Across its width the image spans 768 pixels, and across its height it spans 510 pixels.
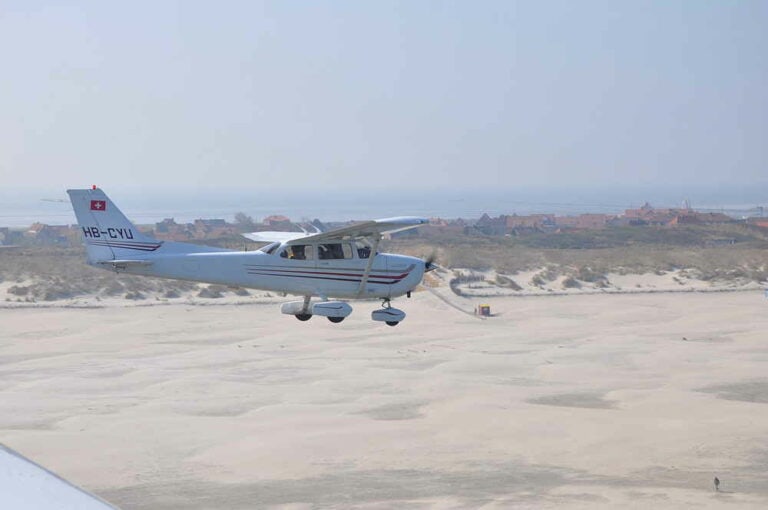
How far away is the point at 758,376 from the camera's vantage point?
45.2 metres

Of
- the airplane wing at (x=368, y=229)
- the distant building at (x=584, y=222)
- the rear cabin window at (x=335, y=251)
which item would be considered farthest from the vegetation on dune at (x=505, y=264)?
the distant building at (x=584, y=222)

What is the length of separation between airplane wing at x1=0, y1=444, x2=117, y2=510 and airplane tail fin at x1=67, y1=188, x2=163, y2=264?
1948 cm

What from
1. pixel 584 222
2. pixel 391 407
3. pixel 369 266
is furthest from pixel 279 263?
pixel 584 222

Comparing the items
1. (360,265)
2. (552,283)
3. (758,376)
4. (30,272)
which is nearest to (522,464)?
(360,265)

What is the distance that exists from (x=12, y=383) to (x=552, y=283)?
1510 inches

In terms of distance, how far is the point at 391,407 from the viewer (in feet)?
128

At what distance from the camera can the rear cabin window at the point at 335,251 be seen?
83.6 feet

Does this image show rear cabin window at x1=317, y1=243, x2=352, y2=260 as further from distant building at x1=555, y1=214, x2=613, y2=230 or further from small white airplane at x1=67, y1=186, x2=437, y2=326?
distant building at x1=555, y1=214, x2=613, y2=230

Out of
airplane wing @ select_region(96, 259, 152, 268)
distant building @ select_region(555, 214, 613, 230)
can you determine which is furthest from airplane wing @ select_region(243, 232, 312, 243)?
distant building @ select_region(555, 214, 613, 230)

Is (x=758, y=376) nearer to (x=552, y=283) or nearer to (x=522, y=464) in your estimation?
(x=522, y=464)

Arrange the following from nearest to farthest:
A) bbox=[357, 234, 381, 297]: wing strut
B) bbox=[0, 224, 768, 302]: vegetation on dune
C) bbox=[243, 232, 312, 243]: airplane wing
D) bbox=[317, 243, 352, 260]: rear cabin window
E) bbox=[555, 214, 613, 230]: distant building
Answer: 1. bbox=[357, 234, 381, 297]: wing strut
2. bbox=[317, 243, 352, 260]: rear cabin window
3. bbox=[243, 232, 312, 243]: airplane wing
4. bbox=[0, 224, 768, 302]: vegetation on dune
5. bbox=[555, 214, 613, 230]: distant building

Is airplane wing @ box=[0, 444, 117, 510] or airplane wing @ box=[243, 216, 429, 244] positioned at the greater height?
airplane wing @ box=[243, 216, 429, 244]

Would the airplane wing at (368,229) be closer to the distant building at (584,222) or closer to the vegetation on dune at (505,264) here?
the vegetation on dune at (505,264)

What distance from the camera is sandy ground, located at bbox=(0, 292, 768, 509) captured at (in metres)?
30.4
